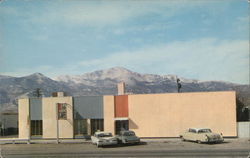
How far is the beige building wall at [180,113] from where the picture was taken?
1399 inches

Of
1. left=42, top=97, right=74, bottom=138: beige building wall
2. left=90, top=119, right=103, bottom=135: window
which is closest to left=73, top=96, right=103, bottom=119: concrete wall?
left=90, top=119, right=103, bottom=135: window

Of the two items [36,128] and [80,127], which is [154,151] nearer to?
[80,127]

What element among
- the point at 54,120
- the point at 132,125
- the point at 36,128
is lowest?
the point at 36,128

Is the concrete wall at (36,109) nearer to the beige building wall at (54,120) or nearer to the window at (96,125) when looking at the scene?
the beige building wall at (54,120)

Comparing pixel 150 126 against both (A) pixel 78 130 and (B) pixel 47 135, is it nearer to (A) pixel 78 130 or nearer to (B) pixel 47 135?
(A) pixel 78 130

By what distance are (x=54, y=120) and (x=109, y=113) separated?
281 inches

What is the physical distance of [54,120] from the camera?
132 ft

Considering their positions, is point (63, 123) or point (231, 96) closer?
point (231, 96)

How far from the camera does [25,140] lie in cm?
3809

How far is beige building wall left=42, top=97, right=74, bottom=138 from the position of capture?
4000 centimetres

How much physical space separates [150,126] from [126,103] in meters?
4.04

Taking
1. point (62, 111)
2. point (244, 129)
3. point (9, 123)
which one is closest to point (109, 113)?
point (62, 111)

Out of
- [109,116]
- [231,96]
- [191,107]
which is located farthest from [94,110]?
[231,96]

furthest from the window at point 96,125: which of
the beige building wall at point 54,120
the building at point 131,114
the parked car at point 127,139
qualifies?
the parked car at point 127,139
